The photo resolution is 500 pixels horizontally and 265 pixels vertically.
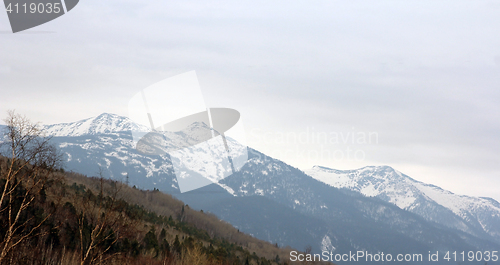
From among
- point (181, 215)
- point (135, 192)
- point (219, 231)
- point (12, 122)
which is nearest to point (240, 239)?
point (219, 231)

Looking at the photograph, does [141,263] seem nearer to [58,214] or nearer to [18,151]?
[58,214]

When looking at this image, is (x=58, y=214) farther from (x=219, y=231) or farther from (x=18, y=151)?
(x=219, y=231)

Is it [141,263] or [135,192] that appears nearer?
[141,263]

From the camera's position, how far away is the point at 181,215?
153375 mm

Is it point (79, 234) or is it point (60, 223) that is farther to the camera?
point (79, 234)

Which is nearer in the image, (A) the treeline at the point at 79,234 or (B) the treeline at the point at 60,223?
(B) the treeline at the point at 60,223

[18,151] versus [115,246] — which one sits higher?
[18,151]

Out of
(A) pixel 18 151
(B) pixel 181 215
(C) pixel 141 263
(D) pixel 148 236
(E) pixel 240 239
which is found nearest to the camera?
(A) pixel 18 151

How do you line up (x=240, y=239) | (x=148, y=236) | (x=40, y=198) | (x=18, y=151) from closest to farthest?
(x=18, y=151)
(x=40, y=198)
(x=148, y=236)
(x=240, y=239)

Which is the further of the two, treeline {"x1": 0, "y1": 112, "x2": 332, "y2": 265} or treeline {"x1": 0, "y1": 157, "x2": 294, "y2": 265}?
treeline {"x1": 0, "y1": 157, "x2": 294, "y2": 265}

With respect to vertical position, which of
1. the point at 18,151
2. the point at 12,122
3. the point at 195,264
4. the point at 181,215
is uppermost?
the point at 12,122

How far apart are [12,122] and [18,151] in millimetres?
1567

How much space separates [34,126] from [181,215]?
142 meters

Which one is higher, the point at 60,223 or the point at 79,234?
the point at 60,223
